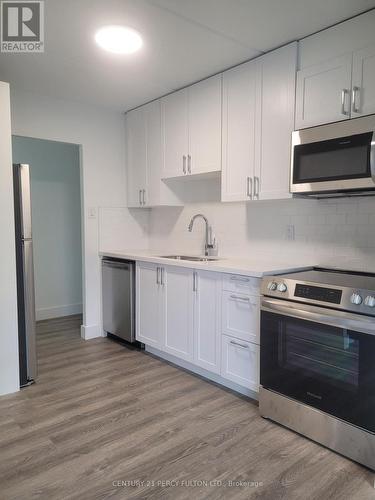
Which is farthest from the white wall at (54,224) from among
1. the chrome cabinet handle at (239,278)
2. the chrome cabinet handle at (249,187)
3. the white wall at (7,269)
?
the chrome cabinet handle at (239,278)

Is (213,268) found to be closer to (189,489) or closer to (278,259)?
(278,259)

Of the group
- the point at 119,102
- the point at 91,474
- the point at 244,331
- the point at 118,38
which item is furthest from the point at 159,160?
the point at 91,474

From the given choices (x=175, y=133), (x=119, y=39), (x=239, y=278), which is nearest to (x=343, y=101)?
(x=239, y=278)

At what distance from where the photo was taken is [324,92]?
7.59 feet

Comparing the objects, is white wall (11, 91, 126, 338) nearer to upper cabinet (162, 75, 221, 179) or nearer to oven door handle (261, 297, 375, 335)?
upper cabinet (162, 75, 221, 179)

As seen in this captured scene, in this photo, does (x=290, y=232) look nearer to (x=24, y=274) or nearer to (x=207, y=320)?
(x=207, y=320)

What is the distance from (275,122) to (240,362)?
170 centimetres

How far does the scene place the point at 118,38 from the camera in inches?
94.9

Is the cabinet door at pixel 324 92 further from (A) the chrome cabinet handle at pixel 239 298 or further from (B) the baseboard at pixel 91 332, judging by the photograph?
(B) the baseboard at pixel 91 332

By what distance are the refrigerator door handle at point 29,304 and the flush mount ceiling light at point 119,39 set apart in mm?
1514

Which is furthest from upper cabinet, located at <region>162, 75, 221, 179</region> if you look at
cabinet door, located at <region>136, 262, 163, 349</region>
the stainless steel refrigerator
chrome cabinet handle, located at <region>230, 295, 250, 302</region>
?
the stainless steel refrigerator

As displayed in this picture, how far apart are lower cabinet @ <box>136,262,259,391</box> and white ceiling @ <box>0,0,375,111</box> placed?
159cm

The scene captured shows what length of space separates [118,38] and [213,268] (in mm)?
1662

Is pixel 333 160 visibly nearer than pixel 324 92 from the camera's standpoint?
Yes
